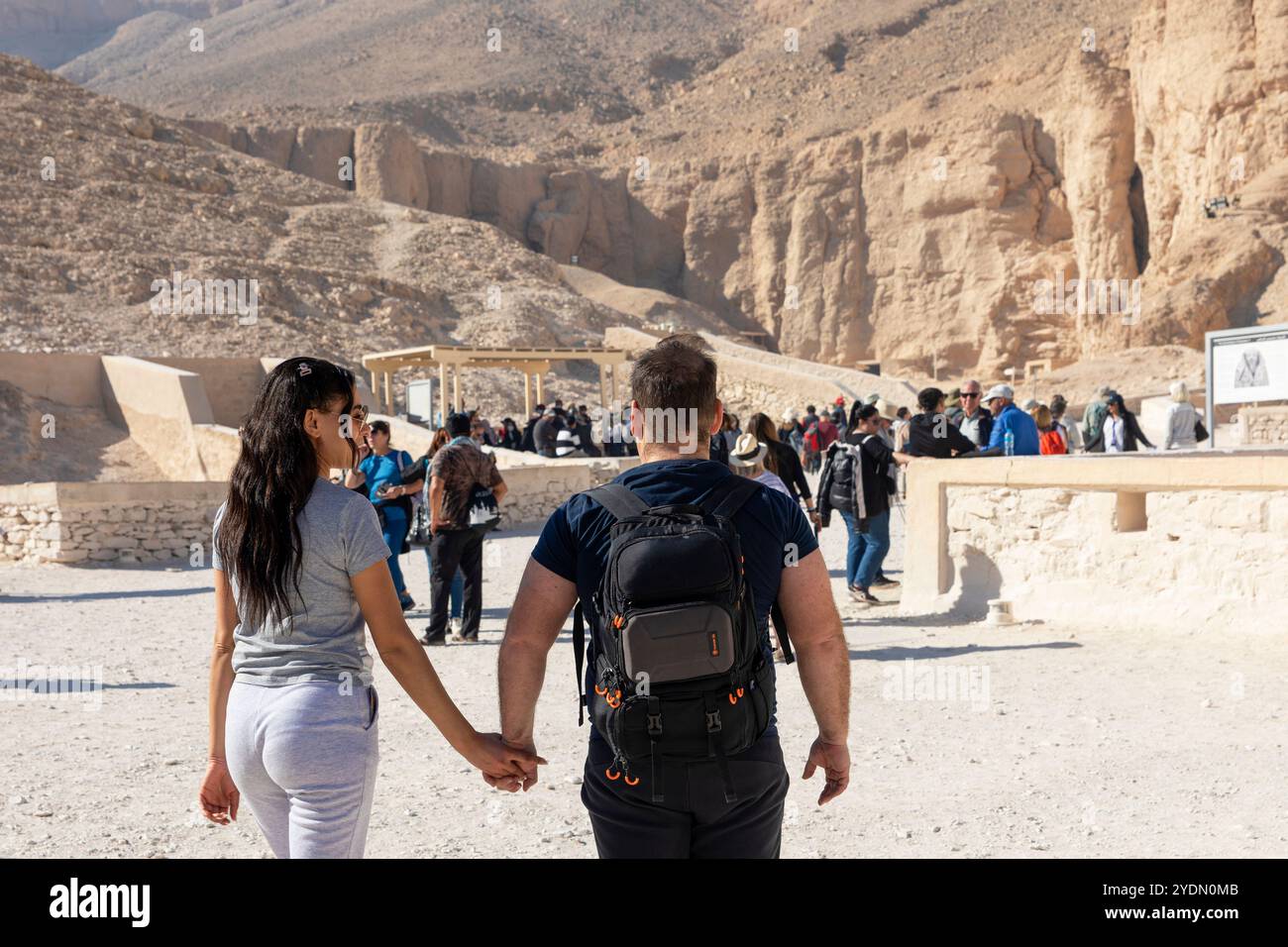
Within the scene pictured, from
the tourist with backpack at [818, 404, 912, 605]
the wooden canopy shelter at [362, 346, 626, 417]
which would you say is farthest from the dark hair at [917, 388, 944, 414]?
the wooden canopy shelter at [362, 346, 626, 417]

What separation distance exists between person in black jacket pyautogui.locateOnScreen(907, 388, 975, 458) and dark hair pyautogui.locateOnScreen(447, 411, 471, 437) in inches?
130

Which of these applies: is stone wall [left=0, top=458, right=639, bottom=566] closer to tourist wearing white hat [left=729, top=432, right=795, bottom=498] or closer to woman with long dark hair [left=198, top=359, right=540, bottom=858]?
tourist wearing white hat [left=729, top=432, right=795, bottom=498]

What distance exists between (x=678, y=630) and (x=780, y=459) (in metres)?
6.40

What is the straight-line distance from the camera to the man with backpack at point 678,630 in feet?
7.61

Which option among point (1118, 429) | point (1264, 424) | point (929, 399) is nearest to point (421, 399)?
point (1264, 424)

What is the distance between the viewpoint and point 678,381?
255 cm

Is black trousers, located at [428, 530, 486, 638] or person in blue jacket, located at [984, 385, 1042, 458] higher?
person in blue jacket, located at [984, 385, 1042, 458]

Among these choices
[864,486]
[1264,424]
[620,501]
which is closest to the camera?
[620,501]

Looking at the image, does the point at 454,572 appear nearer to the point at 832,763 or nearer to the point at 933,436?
the point at 933,436

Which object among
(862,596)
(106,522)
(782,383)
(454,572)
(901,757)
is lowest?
(901,757)

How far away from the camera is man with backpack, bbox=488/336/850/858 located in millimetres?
2318

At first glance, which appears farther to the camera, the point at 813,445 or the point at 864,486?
the point at 813,445

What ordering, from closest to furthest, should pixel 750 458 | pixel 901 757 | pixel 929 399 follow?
pixel 901 757
pixel 750 458
pixel 929 399

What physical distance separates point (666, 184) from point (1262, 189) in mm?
30279
